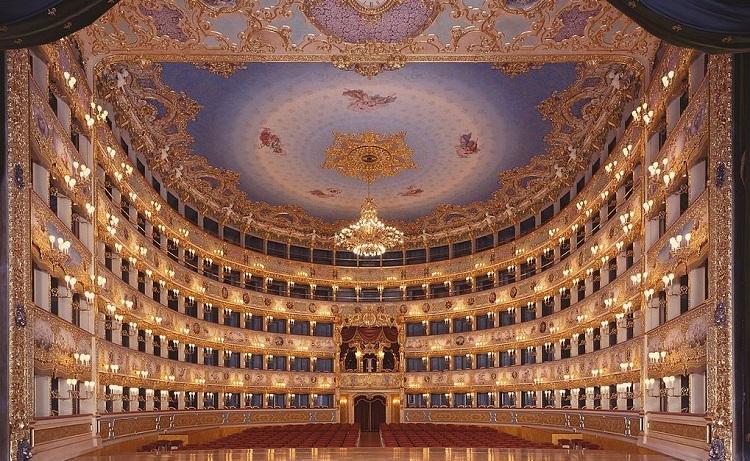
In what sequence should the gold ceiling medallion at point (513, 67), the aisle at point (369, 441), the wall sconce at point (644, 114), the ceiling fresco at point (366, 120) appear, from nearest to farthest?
1. the wall sconce at point (644, 114)
2. the gold ceiling medallion at point (513, 67)
3. the ceiling fresco at point (366, 120)
4. the aisle at point (369, 441)

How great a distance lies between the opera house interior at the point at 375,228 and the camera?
14188 mm

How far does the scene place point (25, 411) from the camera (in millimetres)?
13703

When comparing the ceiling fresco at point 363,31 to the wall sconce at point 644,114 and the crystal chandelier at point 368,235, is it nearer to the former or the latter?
the wall sconce at point 644,114

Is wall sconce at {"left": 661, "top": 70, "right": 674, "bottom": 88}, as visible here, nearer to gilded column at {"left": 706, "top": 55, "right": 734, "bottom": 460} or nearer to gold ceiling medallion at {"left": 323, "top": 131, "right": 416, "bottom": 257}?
gilded column at {"left": 706, "top": 55, "right": 734, "bottom": 460}

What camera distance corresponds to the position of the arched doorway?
45.6m

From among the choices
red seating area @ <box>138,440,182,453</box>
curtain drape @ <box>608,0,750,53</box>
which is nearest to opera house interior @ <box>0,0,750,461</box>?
curtain drape @ <box>608,0,750,53</box>

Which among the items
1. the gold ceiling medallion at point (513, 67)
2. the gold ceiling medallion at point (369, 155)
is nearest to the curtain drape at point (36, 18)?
the gold ceiling medallion at point (513, 67)

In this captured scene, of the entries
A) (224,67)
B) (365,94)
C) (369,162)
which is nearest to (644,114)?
(365,94)

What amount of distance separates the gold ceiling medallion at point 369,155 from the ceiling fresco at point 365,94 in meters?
0.42

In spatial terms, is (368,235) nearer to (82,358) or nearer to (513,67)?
(513,67)

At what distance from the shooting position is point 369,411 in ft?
151

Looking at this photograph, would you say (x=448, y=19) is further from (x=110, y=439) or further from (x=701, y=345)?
(x=110, y=439)

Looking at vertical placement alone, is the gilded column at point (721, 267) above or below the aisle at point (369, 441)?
above

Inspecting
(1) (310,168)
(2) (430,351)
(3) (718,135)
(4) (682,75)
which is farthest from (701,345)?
(2) (430,351)
